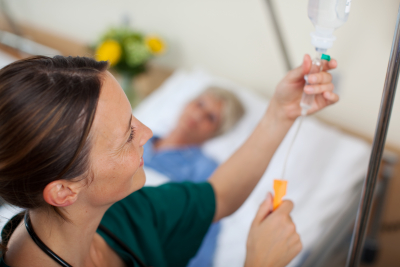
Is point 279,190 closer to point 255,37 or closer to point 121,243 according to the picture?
point 121,243

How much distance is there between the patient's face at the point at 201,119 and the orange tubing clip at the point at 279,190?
0.95 metres

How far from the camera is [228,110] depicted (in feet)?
5.55

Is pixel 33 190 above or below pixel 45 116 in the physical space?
below

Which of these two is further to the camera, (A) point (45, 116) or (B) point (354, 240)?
(B) point (354, 240)

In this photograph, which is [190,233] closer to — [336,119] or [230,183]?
[230,183]

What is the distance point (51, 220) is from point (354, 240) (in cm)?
63

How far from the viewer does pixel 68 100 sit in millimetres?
556

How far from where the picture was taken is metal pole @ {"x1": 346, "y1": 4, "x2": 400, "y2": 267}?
1.80ft

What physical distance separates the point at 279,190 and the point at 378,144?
→ 0.83 feet

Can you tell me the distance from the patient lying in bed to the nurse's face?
0.94 meters

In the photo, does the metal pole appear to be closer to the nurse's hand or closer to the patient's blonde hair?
the nurse's hand

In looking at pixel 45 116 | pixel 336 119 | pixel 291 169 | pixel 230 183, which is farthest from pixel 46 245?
pixel 336 119

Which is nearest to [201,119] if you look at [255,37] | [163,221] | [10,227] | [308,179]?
[255,37]

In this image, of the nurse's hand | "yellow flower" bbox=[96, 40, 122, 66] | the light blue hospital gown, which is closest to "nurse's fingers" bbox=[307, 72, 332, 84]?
the nurse's hand
